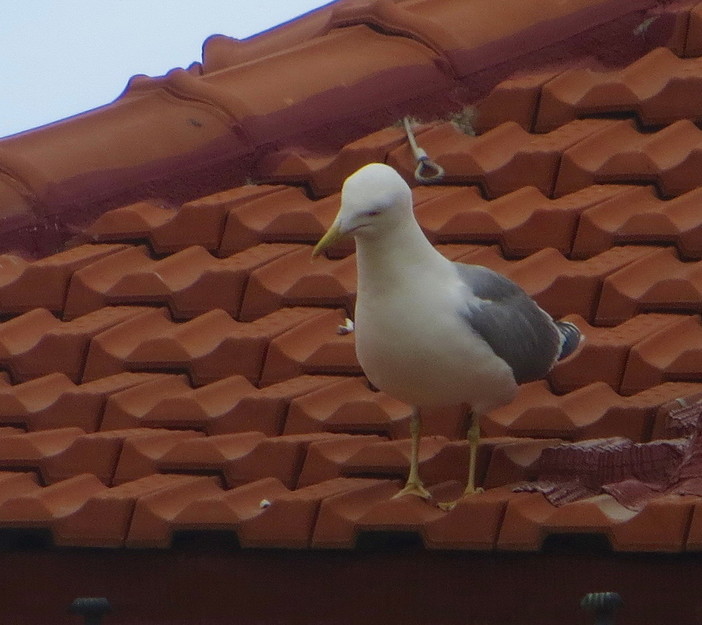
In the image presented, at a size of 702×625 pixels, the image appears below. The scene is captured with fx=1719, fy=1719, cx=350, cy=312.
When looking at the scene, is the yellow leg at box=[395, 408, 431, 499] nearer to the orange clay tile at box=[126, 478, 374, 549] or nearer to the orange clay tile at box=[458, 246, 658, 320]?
the orange clay tile at box=[126, 478, 374, 549]

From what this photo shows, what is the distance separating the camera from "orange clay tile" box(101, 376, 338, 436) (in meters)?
4.23

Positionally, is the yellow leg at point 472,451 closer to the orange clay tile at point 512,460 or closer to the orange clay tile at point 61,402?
the orange clay tile at point 512,460

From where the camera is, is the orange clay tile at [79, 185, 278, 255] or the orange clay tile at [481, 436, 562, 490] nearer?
the orange clay tile at [481, 436, 562, 490]

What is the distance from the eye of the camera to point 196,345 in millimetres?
→ 4543

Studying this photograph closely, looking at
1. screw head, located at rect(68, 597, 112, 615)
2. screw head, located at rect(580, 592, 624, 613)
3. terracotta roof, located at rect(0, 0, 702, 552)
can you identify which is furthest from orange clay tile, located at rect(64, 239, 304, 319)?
screw head, located at rect(580, 592, 624, 613)

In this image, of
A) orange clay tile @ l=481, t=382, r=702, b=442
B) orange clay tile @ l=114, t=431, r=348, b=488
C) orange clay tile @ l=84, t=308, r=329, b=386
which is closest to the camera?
orange clay tile @ l=481, t=382, r=702, b=442

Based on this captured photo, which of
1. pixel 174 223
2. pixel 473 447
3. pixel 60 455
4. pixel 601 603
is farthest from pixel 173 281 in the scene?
pixel 601 603

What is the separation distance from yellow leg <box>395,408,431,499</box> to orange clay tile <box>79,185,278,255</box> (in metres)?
1.33

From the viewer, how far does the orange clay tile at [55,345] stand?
184 inches

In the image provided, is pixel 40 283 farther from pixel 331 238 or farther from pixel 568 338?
pixel 568 338

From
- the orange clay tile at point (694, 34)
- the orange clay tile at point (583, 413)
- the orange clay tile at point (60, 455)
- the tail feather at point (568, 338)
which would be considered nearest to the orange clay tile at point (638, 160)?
the orange clay tile at point (694, 34)

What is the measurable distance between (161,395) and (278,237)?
75 centimetres

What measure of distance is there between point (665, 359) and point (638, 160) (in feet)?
3.06

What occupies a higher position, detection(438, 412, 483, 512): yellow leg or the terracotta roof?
the terracotta roof
